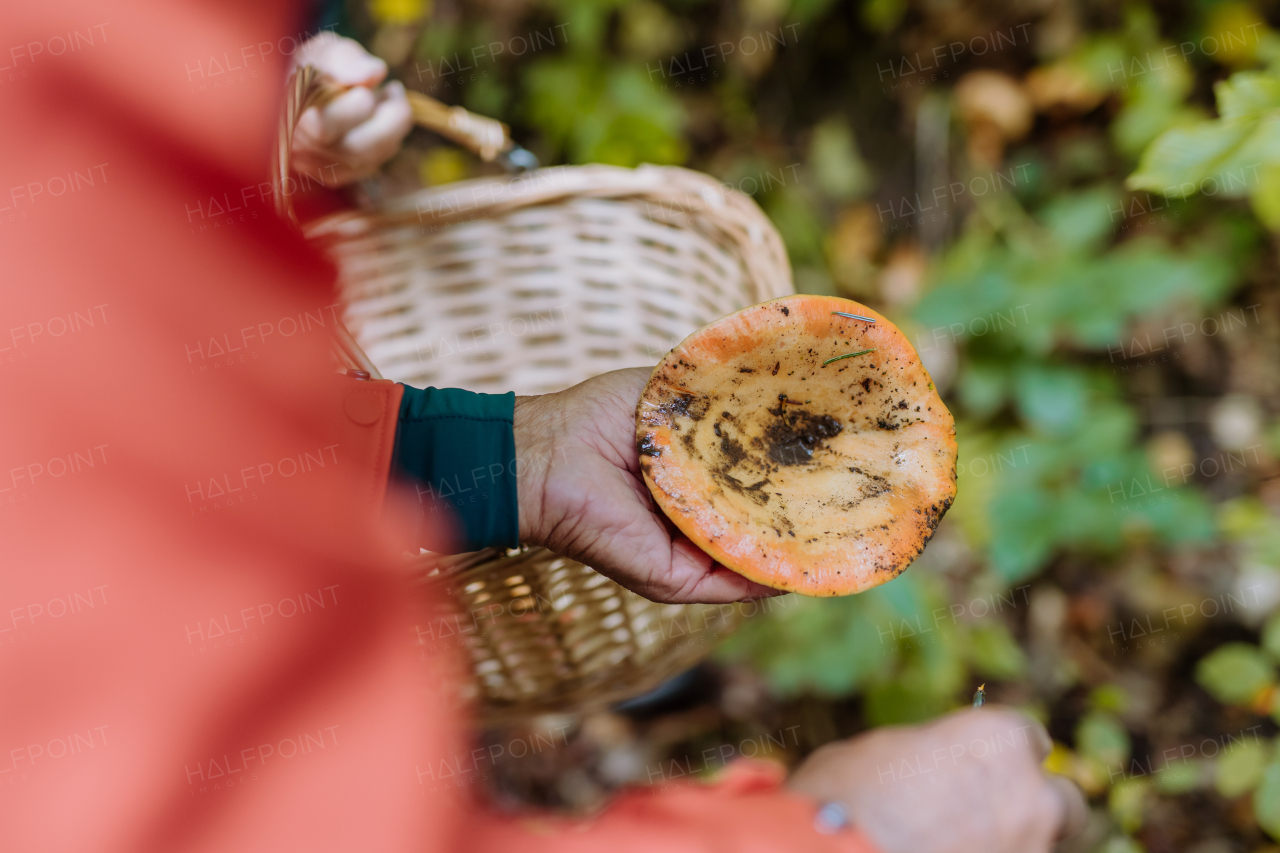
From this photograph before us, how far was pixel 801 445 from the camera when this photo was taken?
1.41 meters

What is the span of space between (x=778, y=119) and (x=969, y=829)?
2.64 meters

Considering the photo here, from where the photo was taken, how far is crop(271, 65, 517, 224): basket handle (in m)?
1.01

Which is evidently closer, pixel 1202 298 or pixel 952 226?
pixel 1202 298

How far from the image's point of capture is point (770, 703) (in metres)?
2.40

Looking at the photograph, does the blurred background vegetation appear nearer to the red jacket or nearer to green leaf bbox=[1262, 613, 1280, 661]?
green leaf bbox=[1262, 613, 1280, 661]

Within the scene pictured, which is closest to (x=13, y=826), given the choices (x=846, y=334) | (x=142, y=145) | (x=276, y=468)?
(x=276, y=468)

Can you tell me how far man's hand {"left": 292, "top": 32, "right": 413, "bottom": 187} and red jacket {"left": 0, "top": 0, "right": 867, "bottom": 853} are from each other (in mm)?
843

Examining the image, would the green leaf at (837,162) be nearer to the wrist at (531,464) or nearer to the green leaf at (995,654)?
the green leaf at (995,654)

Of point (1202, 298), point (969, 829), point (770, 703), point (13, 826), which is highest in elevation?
point (13, 826)

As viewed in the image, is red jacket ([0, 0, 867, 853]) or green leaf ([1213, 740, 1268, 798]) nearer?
red jacket ([0, 0, 867, 853])

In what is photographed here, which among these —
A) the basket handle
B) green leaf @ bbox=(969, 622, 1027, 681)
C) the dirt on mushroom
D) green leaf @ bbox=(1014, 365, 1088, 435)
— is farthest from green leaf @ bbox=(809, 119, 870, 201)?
the dirt on mushroom

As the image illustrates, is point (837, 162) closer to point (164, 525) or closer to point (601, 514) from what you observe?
point (601, 514)

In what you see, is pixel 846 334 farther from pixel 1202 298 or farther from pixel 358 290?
pixel 1202 298

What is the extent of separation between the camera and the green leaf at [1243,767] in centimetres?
188
